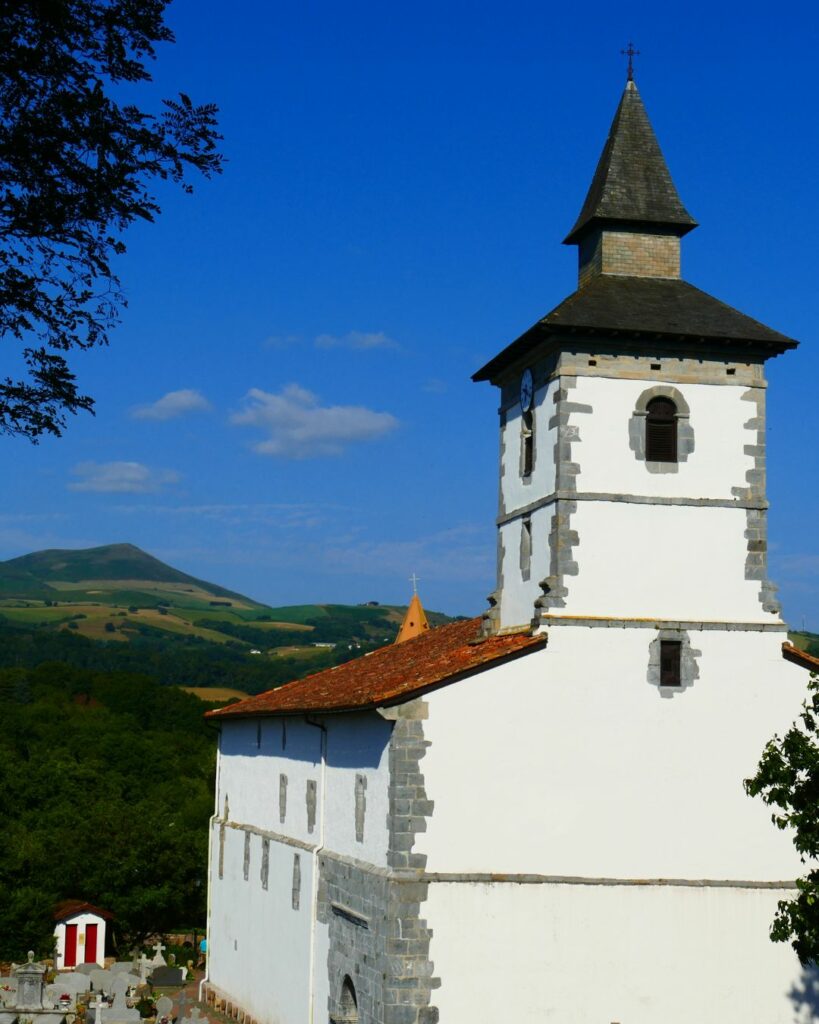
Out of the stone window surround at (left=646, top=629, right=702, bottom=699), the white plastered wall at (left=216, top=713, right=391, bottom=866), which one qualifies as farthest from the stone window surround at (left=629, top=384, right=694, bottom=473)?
the white plastered wall at (left=216, top=713, right=391, bottom=866)

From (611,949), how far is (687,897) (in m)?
1.53

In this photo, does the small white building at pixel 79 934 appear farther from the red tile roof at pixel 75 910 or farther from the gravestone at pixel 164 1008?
the gravestone at pixel 164 1008

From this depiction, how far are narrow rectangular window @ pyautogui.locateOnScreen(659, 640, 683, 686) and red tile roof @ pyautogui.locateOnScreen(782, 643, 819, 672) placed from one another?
183cm

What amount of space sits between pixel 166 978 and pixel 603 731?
2285 centimetres

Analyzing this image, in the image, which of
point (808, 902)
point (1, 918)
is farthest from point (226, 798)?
point (808, 902)

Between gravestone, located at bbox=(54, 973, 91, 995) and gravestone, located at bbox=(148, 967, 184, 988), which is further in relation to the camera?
gravestone, located at bbox=(148, 967, 184, 988)

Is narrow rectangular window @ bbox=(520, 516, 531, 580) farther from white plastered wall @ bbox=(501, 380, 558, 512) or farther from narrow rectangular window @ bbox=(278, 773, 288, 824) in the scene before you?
narrow rectangular window @ bbox=(278, 773, 288, 824)

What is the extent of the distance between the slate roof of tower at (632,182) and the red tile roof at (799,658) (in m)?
8.17

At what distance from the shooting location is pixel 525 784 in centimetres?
2495

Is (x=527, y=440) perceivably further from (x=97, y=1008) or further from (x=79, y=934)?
(x=79, y=934)

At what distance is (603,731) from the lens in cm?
2538

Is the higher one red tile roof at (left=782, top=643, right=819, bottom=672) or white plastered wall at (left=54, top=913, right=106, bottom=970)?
red tile roof at (left=782, top=643, right=819, bottom=672)

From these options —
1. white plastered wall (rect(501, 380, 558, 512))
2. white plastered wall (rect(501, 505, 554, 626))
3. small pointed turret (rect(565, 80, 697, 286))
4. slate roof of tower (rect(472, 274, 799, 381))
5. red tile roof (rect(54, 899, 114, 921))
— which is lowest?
red tile roof (rect(54, 899, 114, 921))

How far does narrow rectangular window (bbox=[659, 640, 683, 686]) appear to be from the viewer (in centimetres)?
2580
